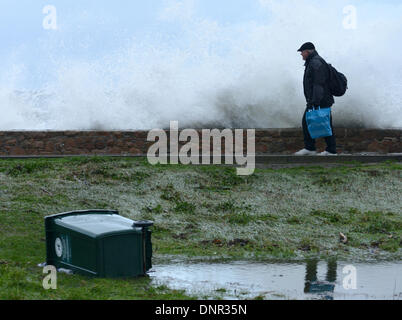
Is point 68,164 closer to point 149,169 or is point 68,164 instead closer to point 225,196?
point 149,169

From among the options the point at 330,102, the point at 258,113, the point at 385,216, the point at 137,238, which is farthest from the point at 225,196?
the point at 258,113

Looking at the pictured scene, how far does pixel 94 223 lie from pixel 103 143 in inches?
315

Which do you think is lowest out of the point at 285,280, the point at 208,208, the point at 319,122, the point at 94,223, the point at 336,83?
the point at 285,280

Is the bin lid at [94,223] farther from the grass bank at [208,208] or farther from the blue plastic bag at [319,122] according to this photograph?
the blue plastic bag at [319,122]

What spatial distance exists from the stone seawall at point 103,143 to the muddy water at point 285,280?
279 inches

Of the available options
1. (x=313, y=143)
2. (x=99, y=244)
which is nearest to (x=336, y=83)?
(x=313, y=143)

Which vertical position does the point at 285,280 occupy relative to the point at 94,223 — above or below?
below

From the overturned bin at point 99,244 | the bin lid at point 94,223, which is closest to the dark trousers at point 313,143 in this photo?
the bin lid at point 94,223

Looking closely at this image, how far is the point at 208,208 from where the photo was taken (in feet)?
37.4

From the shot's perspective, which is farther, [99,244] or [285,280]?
[285,280]

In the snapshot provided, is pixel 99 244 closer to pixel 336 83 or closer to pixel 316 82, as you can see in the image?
pixel 316 82

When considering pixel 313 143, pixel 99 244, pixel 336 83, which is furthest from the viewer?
pixel 313 143

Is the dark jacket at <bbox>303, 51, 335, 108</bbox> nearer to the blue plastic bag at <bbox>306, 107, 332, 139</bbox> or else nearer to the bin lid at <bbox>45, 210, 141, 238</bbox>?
Answer: the blue plastic bag at <bbox>306, 107, 332, 139</bbox>

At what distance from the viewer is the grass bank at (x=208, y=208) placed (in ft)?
30.2
